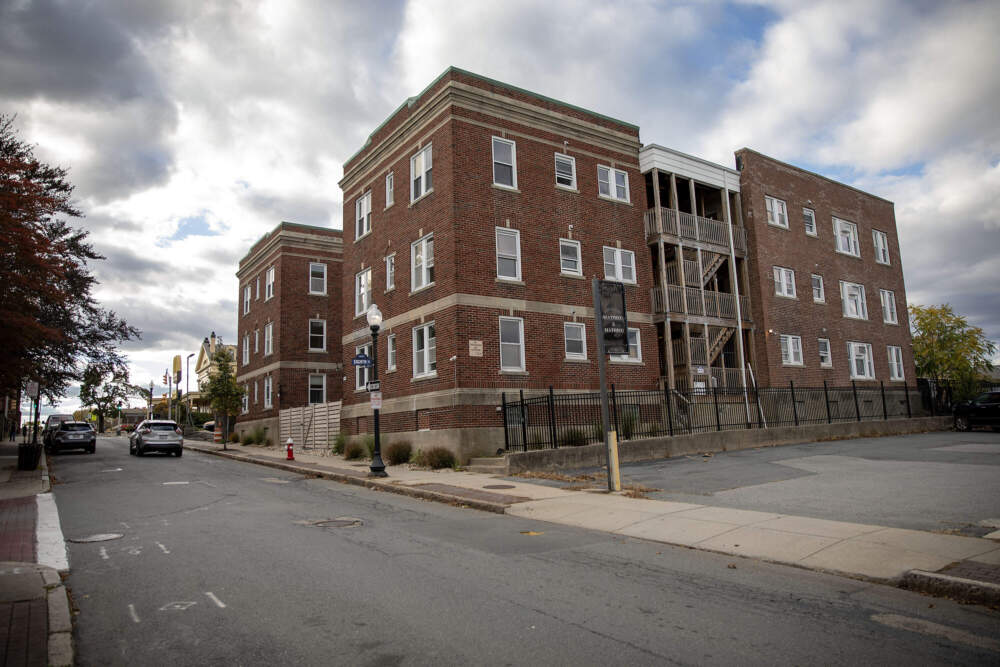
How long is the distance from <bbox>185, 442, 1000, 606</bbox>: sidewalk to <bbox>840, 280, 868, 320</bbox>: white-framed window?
2546cm

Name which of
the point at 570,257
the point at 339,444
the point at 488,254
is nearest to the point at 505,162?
the point at 488,254

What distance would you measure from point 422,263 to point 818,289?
20.2m

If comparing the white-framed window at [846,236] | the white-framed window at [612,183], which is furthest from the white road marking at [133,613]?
the white-framed window at [846,236]

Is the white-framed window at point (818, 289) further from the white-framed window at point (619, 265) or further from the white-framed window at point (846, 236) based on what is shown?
the white-framed window at point (619, 265)

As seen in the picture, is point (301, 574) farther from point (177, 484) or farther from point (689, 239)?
point (689, 239)

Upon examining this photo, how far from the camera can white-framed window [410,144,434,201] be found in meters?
22.7

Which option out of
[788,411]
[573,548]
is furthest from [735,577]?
[788,411]

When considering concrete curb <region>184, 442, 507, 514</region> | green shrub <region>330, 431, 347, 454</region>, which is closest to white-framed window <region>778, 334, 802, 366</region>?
green shrub <region>330, 431, 347, 454</region>

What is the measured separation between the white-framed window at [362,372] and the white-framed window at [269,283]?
42.2 ft

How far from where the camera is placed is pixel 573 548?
8039 millimetres

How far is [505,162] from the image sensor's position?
2262cm

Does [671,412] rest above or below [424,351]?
below

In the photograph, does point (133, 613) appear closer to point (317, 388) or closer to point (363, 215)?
point (363, 215)

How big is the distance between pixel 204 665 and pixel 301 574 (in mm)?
2363
